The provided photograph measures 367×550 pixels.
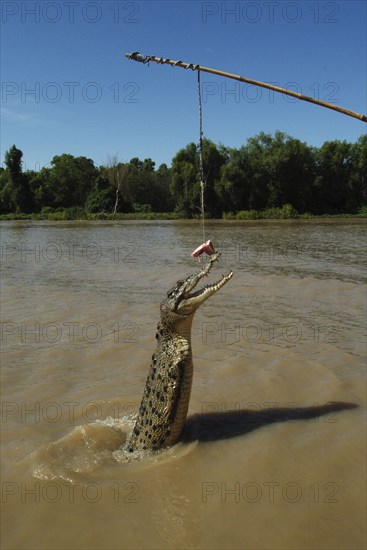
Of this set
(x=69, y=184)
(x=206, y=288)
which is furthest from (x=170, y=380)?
(x=69, y=184)

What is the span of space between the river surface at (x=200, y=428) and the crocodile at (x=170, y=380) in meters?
0.16

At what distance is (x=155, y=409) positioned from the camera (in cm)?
391

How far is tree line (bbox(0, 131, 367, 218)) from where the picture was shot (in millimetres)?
47844

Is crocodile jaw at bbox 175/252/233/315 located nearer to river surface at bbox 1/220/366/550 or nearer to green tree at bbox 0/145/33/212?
river surface at bbox 1/220/366/550

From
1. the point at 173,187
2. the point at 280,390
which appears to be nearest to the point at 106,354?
the point at 280,390

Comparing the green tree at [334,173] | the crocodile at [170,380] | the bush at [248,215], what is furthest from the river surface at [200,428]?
the green tree at [334,173]

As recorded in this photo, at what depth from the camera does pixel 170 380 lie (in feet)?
12.7

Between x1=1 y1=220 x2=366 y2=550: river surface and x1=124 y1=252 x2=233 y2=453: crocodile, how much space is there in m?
0.16

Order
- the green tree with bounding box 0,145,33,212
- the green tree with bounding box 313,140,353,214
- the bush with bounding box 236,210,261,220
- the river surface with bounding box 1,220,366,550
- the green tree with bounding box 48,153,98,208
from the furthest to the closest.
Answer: the green tree with bounding box 48,153,98,208 → the green tree with bounding box 0,145,33,212 → the green tree with bounding box 313,140,353,214 → the bush with bounding box 236,210,261,220 → the river surface with bounding box 1,220,366,550

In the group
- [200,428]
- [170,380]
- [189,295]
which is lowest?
[200,428]

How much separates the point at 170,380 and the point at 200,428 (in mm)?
676

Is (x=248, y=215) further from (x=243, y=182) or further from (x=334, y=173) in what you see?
(x=334, y=173)

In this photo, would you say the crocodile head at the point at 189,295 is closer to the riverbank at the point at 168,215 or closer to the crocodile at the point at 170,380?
the crocodile at the point at 170,380

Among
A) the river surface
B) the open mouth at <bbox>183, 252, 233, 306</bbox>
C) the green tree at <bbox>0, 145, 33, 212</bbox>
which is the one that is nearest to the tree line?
the green tree at <bbox>0, 145, 33, 212</bbox>
